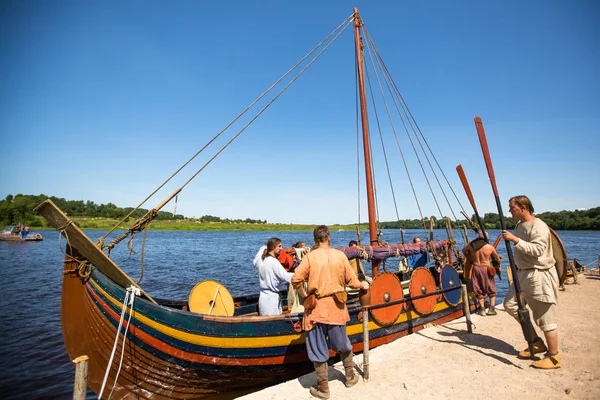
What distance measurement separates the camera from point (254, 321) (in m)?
5.12

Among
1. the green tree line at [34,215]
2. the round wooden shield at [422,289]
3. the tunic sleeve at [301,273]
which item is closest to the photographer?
the tunic sleeve at [301,273]

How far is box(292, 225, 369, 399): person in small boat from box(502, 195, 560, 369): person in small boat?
2.47m

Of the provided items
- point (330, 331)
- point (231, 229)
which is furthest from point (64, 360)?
point (231, 229)

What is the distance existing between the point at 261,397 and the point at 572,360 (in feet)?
15.8

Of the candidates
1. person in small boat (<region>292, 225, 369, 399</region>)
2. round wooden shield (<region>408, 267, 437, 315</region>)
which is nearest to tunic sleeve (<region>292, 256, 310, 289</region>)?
person in small boat (<region>292, 225, 369, 399</region>)

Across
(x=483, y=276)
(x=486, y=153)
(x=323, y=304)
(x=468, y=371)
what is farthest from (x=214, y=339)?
(x=483, y=276)

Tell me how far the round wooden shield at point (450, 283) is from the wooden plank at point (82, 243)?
7.41 metres

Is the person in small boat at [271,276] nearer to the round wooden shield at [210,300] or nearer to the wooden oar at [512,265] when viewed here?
the round wooden shield at [210,300]

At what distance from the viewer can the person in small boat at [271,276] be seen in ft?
17.6

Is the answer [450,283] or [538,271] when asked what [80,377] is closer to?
[538,271]

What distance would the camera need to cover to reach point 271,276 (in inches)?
215

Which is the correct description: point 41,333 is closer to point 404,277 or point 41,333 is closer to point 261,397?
point 261,397

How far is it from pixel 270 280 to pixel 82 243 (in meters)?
3.01

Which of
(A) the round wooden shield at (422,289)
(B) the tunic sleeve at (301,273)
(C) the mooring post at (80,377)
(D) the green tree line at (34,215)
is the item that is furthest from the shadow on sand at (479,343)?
(D) the green tree line at (34,215)
